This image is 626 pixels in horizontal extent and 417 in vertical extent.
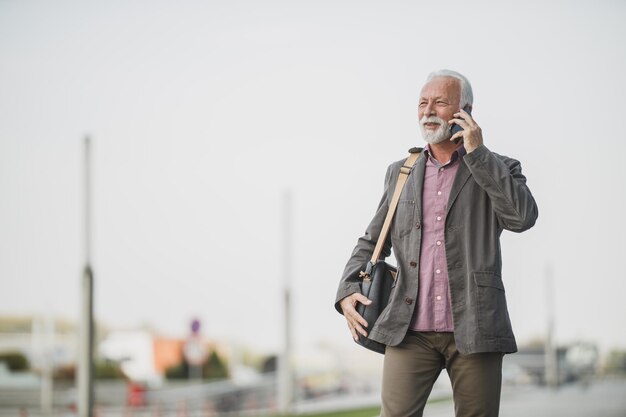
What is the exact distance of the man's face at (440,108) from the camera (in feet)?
12.0

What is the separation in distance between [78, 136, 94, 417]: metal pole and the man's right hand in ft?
40.5

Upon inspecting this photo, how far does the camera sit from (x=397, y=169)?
12.8 feet

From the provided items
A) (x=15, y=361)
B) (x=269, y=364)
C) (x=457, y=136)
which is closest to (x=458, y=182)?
(x=457, y=136)

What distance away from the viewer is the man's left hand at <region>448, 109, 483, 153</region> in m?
3.54

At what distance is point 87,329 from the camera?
1559cm

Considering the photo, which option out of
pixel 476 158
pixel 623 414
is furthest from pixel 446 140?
pixel 623 414

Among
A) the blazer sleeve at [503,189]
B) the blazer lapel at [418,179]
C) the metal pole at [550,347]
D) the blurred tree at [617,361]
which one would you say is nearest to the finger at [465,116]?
the blazer sleeve at [503,189]

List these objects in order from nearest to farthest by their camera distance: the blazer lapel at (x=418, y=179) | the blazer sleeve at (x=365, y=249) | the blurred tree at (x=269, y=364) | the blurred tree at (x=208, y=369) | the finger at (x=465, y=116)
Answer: the finger at (x=465, y=116) < the blazer lapel at (x=418, y=179) < the blazer sleeve at (x=365, y=249) < the blurred tree at (x=208, y=369) < the blurred tree at (x=269, y=364)

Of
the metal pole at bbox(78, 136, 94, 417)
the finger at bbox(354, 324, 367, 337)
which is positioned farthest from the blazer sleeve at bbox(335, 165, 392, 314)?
the metal pole at bbox(78, 136, 94, 417)

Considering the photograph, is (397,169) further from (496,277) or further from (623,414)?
(623,414)

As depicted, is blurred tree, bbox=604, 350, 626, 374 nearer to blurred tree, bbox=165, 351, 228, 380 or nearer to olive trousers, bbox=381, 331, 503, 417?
blurred tree, bbox=165, 351, 228, 380

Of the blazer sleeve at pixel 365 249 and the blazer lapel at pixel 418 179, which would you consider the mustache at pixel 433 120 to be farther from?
the blazer sleeve at pixel 365 249

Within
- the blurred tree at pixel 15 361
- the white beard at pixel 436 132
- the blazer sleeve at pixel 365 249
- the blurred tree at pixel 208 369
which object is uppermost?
the white beard at pixel 436 132

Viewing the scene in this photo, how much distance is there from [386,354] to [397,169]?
68 cm
